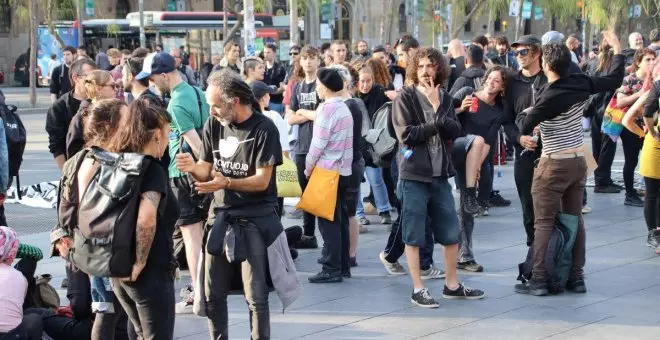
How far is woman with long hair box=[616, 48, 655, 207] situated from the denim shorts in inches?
94.0

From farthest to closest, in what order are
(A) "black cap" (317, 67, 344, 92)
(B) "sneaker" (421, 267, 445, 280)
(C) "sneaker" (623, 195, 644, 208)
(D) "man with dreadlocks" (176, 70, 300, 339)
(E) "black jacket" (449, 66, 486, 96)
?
(C) "sneaker" (623, 195, 644, 208) < (E) "black jacket" (449, 66, 486, 96) < (B) "sneaker" (421, 267, 445, 280) < (A) "black cap" (317, 67, 344, 92) < (D) "man with dreadlocks" (176, 70, 300, 339)

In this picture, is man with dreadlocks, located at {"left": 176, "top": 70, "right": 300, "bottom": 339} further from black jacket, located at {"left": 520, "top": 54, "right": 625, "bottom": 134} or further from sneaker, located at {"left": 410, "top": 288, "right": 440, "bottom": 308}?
black jacket, located at {"left": 520, "top": 54, "right": 625, "bottom": 134}

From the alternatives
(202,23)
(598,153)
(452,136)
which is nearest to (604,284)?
(452,136)

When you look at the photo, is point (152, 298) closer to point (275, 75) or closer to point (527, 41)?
point (527, 41)

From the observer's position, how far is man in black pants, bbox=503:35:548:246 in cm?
773

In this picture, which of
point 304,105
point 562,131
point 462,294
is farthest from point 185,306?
point 562,131

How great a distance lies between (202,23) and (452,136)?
36.7 metres

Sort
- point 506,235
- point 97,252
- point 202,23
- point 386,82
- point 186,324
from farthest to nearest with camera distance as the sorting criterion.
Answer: point 202,23, point 386,82, point 506,235, point 186,324, point 97,252

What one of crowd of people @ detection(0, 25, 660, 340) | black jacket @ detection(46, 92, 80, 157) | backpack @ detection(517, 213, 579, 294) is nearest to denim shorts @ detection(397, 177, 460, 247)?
crowd of people @ detection(0, 25, 660, 340)

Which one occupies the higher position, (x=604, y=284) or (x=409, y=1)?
(x=409, y=1)

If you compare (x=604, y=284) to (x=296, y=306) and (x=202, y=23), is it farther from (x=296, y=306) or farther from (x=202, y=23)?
(x=202, y=23)

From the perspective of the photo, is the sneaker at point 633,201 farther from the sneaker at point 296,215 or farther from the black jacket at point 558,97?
the black jacket at point 558,97

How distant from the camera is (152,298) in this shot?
487cm

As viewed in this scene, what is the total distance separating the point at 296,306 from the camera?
23.6 feet
